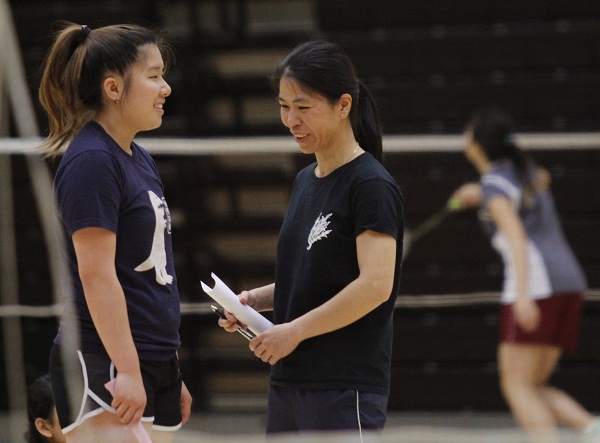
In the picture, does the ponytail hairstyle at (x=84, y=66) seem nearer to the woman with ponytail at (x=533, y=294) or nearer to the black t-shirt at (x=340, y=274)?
the black t-shirt at (x=340, y=274)

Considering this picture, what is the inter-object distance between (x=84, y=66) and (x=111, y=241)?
0.32m

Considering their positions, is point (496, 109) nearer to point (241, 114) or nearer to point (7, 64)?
point (241, 114)

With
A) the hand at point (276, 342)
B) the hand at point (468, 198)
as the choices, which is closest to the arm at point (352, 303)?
the hand at point (276, 342)

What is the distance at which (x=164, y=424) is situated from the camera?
Result: 77.2 inches

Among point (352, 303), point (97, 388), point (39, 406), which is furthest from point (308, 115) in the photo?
point (39, 406)

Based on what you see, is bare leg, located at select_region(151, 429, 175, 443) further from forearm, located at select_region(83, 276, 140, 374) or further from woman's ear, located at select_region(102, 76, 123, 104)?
woman's ear, located at select_region(102, 76, 123, 104)

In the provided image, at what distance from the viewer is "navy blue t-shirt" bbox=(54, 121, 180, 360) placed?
181cm

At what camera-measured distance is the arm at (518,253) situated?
354cm

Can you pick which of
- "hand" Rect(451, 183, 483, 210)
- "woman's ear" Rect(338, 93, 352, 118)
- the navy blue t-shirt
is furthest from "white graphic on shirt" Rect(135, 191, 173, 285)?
"hand" Rect(451, 183, 483, 210)

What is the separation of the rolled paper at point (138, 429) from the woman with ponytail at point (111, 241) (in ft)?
0.03

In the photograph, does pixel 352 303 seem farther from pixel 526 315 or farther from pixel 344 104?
pixel 526 315

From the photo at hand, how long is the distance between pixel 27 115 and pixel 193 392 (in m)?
1.38

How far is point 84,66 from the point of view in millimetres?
1890

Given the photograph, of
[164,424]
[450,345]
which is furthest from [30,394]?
[450,345]
